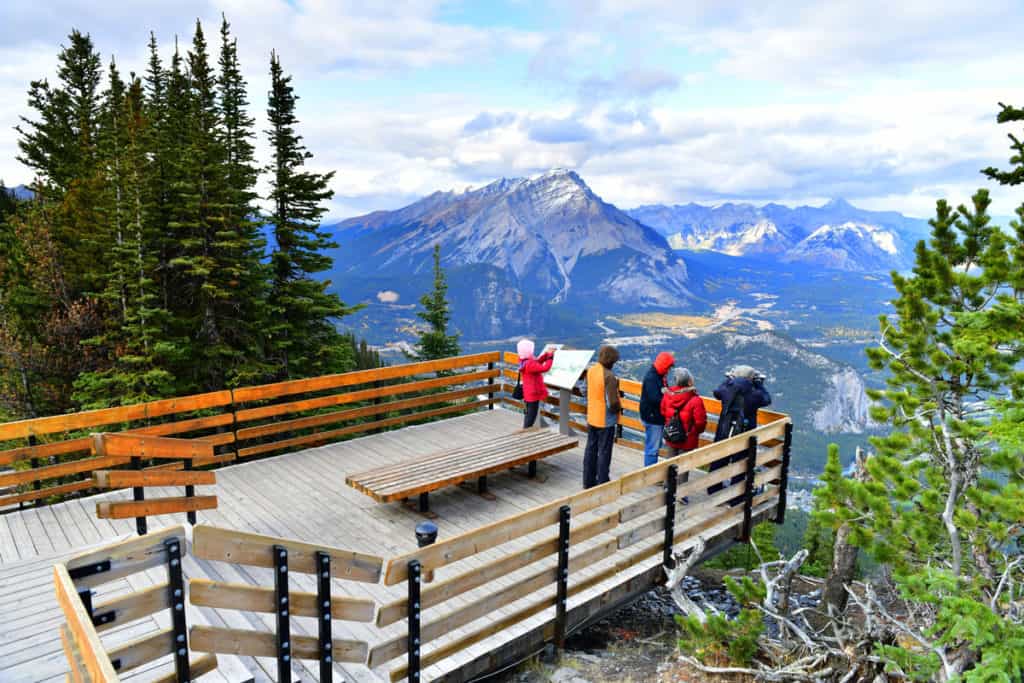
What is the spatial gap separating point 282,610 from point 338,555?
44 cm

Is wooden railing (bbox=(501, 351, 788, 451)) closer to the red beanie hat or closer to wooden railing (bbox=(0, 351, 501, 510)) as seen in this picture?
wooden railing (bbox=(0, 351, 501, 510))

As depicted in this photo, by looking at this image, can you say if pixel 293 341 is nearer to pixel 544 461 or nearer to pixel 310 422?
pixel 310 422

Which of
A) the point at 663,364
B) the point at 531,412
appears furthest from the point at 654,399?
the point at 531,412

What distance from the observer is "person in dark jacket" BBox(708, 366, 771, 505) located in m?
7.96

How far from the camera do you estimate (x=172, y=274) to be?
59.8ft

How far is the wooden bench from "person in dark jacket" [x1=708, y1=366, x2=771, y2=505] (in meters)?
1.99

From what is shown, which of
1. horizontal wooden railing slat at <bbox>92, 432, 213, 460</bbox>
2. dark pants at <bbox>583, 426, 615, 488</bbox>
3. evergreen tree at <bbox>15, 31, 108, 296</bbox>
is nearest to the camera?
horizontal wooden railing slat at <bbox>92, 432, 213, 460</bbox>

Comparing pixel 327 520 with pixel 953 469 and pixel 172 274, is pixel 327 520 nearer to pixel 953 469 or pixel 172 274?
pixel 953 469

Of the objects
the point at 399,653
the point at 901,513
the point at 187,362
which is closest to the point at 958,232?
the point at 901,513

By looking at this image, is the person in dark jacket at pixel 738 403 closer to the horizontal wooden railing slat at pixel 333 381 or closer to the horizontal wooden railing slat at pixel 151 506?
the horizontal wooden railing slat at pixel 333 381

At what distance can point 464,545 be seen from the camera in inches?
186

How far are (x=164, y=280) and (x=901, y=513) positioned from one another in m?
18.1

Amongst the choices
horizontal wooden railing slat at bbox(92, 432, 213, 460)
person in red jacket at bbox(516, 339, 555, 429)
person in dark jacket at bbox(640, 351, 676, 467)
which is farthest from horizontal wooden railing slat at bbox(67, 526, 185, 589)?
person in red jacket at bbox(516, 339, 555, 429)

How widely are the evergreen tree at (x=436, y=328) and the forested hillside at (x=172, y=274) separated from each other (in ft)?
31.7
